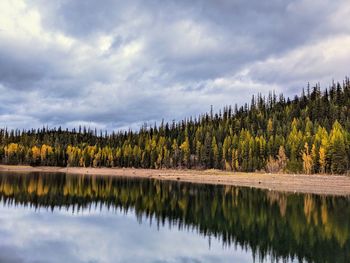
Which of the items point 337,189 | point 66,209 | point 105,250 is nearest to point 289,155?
point 337,189

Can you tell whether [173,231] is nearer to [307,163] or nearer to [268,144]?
[307,163]

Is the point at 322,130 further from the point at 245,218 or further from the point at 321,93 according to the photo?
the point at 245,218

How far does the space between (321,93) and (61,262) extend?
189 m

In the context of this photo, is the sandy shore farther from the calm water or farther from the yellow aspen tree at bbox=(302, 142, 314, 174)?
the calm water


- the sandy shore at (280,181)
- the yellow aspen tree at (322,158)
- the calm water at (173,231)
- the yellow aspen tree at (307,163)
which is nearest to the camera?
the calm water at (173,231)

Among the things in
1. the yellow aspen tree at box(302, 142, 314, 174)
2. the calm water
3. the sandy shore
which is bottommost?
the calm water

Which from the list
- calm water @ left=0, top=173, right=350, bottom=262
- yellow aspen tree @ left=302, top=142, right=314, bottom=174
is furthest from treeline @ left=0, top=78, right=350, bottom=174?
calm water @ left=0, top=173, right=350, bottom=262

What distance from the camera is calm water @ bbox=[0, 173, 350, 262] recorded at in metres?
27.8

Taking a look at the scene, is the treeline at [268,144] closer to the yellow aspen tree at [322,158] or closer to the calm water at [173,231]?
the yellow aspen tree at [322,158]

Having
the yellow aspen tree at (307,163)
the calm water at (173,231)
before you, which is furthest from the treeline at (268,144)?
the calm water at (173,231)

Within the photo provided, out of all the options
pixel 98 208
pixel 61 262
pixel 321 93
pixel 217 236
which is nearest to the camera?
pixel 61 262

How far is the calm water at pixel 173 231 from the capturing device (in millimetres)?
27797

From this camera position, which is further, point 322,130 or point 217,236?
point 322,130

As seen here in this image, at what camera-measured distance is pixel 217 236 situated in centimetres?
3559
